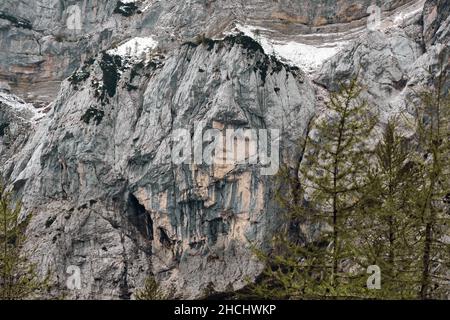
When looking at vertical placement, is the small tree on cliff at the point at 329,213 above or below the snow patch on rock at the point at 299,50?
below

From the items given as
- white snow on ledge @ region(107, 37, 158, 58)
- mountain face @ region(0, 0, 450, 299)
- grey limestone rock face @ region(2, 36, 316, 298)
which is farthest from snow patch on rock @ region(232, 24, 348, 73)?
white snow on ledge @ region(107, 37, 158, 58)

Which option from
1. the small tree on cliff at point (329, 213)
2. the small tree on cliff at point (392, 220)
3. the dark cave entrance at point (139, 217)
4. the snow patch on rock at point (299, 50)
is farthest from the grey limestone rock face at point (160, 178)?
the small tree on cliff at point (329, 213)

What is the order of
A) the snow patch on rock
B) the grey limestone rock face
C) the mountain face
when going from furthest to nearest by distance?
the snow patch on rock, the mountain face, the grey limestone rock face

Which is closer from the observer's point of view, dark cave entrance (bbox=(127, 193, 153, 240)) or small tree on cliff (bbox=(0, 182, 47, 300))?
small tree on cliff (bbox=(0, 182, 47, 300))

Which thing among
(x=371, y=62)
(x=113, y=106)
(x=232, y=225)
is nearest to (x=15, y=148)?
(x=113, y=106)

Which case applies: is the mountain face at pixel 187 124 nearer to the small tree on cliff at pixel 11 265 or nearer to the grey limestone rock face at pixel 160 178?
the grey limestone rock face at pixel 160 178

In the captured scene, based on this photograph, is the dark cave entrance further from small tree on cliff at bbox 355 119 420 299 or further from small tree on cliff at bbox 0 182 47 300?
small tree on cliff at bbox 355 119 420 299

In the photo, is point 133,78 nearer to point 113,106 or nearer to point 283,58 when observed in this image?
point 113,106

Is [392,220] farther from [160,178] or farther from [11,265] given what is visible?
[160,178]
